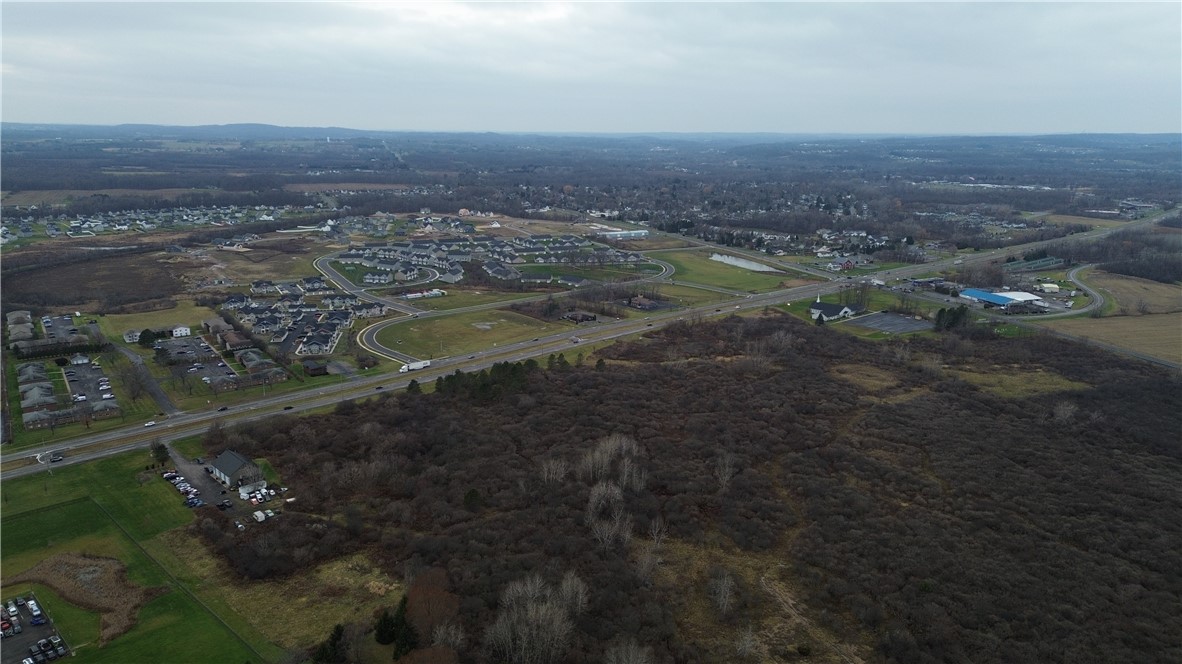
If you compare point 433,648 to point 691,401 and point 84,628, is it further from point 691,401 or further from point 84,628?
point 691,401

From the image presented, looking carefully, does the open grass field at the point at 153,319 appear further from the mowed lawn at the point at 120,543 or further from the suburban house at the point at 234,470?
the suburban house at the point at 234,470

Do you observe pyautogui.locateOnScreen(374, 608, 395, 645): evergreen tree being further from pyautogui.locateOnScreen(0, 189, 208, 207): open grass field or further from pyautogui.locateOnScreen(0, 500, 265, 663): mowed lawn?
pyautogui.locateOnScreen(0, 189, 208, 207): open grass field

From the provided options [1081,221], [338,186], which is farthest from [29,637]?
[338,186]

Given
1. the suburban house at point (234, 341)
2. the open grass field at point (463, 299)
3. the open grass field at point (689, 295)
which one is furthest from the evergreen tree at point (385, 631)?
the open grass field at point (689, 295)

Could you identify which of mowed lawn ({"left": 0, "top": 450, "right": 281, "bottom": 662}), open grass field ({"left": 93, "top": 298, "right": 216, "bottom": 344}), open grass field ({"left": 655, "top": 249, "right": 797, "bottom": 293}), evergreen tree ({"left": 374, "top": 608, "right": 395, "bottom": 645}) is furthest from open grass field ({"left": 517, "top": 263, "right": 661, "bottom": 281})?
evergreen tree ({"left": 374, "top": 608, "right": 395, "bottom": 645})

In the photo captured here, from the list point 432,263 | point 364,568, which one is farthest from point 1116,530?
point 432,263
